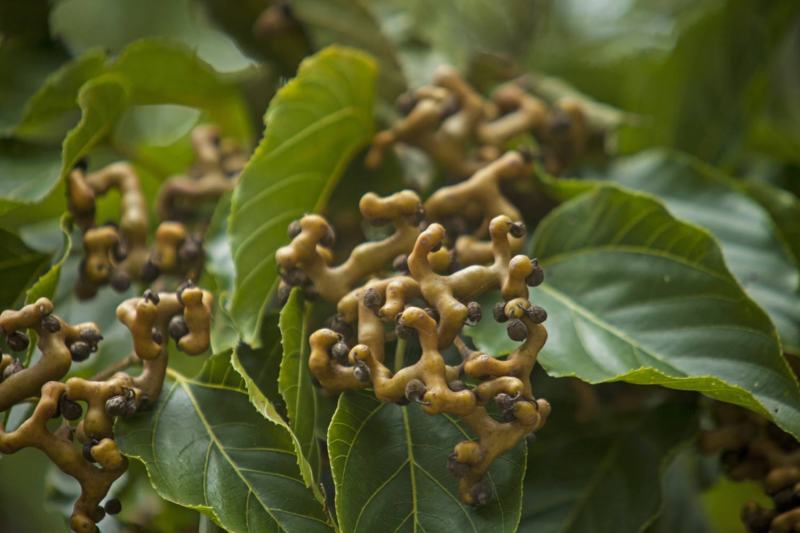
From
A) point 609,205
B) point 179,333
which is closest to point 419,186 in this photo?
point 609,205

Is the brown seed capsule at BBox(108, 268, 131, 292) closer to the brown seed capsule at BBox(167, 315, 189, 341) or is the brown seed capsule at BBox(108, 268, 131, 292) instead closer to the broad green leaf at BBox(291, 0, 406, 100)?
the brown seed capsule at BBox(167, 315, 189, 341)

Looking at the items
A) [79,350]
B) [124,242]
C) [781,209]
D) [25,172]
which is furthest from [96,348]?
[781,209]

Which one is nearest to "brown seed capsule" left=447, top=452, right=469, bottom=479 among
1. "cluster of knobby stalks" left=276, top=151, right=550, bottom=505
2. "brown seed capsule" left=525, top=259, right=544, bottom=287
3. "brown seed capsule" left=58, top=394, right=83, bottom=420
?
"cluster of knobby stalks" left=276, top=151, right=550, bottom=505

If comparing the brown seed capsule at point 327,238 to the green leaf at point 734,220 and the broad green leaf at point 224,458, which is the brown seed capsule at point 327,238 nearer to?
the broad green leaf at point 224,458

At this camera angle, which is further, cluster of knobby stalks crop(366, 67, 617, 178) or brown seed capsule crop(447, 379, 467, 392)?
cluster of knobby stalks crop(366, 67, 617, 178)

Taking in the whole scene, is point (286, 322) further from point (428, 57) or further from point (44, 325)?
point (428, 57)

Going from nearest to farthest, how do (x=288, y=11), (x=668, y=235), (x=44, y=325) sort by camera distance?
(x=44, y=325)
(x=668, y=235)
(x=288, y=11)

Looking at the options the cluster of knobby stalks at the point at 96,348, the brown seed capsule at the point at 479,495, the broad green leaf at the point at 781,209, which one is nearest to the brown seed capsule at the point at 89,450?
the cluster of knobby stalks at the point at 96,348
